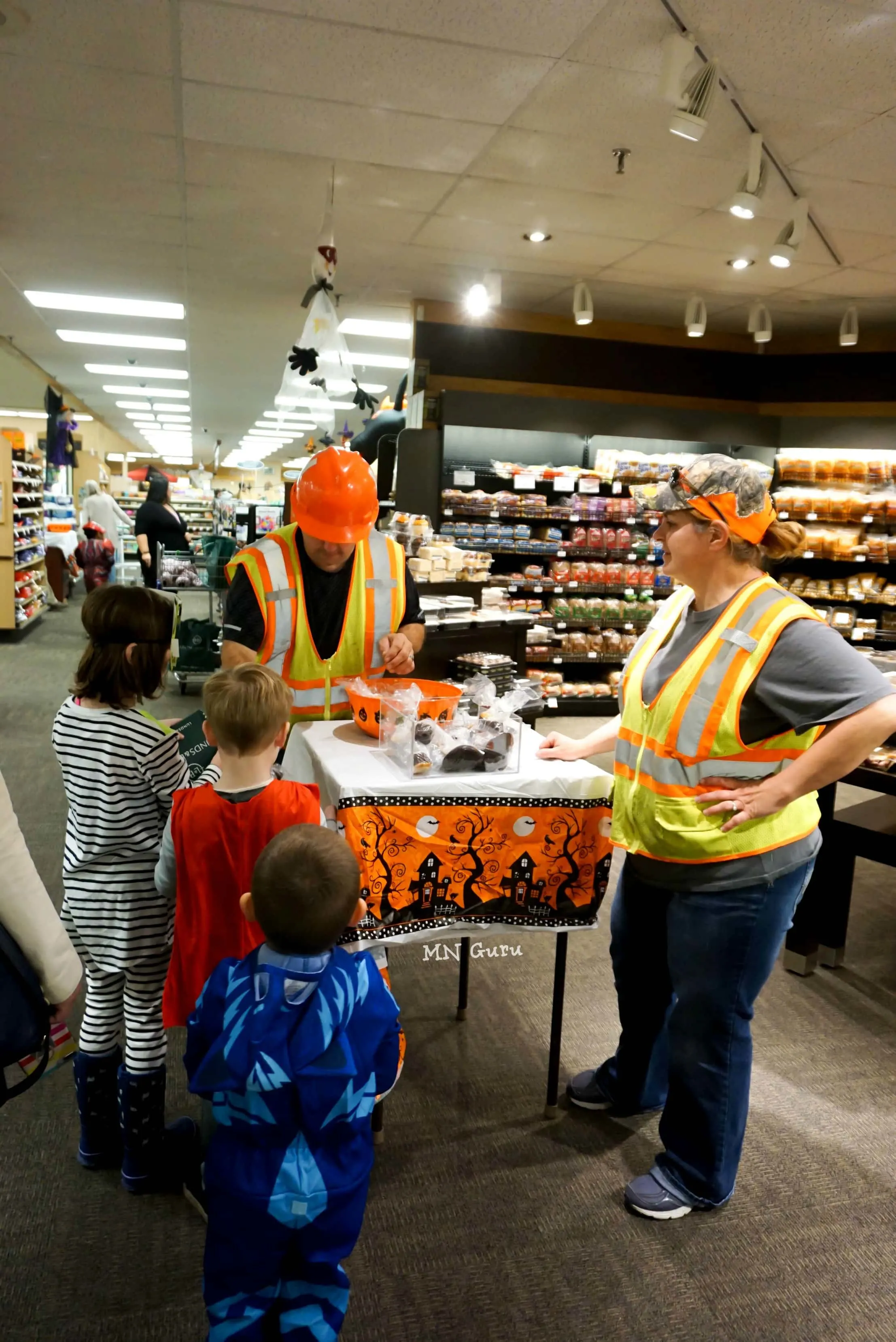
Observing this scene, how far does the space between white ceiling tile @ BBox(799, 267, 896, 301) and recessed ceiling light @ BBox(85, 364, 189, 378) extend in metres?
8.62

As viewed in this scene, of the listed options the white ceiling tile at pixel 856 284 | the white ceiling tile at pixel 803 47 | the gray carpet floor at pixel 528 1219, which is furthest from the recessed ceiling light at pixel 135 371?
the gray carpet floor at pixel 528 1219

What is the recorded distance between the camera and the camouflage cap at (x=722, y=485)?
1.90 m

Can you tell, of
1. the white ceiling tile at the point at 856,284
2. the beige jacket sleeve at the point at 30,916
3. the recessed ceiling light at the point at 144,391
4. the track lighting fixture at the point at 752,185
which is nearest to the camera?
the beige jacket sleeve at the point at 30,916

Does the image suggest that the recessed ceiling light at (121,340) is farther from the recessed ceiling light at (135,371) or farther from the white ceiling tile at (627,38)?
the white ceiling tile at (627,38)

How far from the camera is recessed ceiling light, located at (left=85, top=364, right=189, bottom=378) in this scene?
12.1 m

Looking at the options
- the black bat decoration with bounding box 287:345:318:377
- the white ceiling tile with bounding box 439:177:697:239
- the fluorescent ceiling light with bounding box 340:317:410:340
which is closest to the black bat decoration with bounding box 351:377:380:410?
the black bat decoration with bounding box 287:345:318:377

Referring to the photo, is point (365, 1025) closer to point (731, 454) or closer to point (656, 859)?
point (656, 859)

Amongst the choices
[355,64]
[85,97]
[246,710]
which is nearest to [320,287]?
[355,64]

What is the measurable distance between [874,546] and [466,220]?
4.52 metres

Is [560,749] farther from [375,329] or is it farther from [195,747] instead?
[375,329]

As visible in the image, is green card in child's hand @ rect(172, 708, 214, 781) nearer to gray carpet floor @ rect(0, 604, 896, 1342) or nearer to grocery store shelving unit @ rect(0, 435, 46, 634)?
gray carpet floor @ rect(0, 604, 896, 1342)

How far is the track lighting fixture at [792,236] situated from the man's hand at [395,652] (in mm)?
3670

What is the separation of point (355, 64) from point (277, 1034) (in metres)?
3.83

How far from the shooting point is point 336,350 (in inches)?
171
